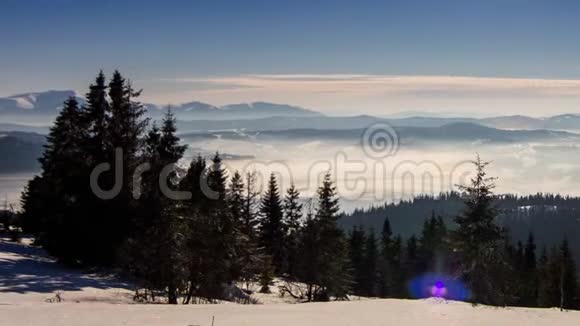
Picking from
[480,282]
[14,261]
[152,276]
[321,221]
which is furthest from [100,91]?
[480,282]

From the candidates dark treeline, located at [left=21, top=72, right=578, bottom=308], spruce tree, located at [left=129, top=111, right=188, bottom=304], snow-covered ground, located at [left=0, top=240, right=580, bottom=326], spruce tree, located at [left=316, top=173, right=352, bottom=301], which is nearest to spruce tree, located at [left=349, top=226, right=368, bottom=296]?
dark treeline, located at [left=21, top=72, right=578, bottom=308]

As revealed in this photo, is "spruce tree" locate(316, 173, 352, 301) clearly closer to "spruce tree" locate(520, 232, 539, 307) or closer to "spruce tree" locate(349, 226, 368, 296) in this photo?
"spruce tree" locate(349, 226, 368, 296)

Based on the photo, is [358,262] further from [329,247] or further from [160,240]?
[160,240]

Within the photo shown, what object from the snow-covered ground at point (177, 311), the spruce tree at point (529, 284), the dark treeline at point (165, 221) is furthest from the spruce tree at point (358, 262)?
the snow-covered ground at point (177, 311)

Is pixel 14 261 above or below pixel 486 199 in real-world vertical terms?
below

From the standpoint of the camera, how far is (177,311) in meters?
20.1

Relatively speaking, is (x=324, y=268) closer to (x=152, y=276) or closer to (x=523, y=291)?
(x=152, y=276)

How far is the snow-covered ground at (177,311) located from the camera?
18.0 meters

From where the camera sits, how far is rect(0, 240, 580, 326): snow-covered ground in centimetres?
1795

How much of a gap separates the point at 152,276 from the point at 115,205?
8356 mm

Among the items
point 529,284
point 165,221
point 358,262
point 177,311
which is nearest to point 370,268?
point 358,262

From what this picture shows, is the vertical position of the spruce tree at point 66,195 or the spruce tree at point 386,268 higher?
the spruce tree at point 66,195

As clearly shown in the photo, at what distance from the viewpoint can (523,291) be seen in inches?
2943

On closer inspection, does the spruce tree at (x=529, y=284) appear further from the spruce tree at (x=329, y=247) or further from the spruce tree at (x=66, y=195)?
the spruce tree at (x=66, y=195)
